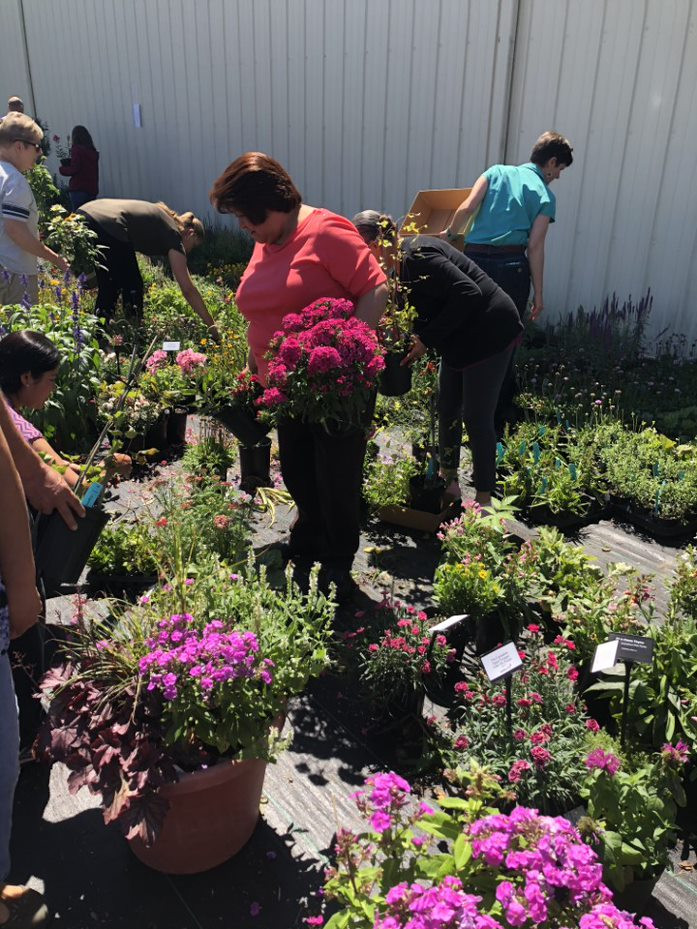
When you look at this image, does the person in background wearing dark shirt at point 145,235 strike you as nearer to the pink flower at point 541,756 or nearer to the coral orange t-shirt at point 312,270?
the coral orange t-shirt at point 312,270

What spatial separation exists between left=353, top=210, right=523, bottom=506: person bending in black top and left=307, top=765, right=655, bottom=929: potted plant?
80.6 inches

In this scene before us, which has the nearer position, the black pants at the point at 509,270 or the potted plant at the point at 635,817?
the potted plant at the point at 635,817

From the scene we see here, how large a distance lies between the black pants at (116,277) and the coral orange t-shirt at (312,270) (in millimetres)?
2998

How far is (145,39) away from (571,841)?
510 inches

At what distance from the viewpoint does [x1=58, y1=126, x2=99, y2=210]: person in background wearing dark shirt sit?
9.47m

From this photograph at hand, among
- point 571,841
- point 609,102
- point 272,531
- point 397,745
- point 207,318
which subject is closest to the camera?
point 571,841

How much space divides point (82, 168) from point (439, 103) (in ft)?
16.2

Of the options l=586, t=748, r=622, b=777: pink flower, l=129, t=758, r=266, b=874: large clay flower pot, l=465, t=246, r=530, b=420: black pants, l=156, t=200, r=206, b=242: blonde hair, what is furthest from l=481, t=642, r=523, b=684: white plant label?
l=156, t=200, r=206, b=242: blonde hair

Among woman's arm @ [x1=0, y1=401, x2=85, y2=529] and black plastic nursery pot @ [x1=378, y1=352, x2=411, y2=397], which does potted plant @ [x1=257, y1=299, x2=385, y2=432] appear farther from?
woman's arm @ [x1=0, y1=401, x2=85, y2=529]

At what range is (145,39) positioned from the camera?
11.3 metres

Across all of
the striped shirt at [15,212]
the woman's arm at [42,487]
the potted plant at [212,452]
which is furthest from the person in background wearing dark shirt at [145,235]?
the woman's arm at [42,487]

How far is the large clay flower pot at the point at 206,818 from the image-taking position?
1792 millimetres

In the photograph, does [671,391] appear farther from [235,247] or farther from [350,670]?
[235,247]

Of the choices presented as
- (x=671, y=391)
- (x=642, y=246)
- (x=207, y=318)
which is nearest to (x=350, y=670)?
(x=207, y=318)
